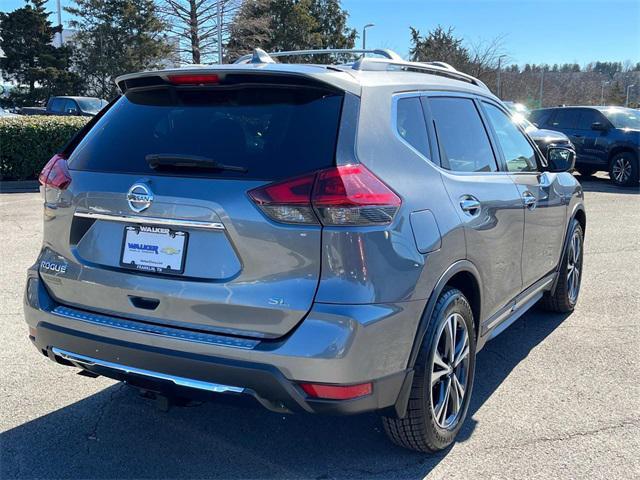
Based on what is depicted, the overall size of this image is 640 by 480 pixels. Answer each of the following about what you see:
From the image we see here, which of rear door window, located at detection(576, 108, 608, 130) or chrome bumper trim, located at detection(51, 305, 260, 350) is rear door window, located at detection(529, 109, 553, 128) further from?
chrome bumper trim, located at detection(51, 305, 260, 350)

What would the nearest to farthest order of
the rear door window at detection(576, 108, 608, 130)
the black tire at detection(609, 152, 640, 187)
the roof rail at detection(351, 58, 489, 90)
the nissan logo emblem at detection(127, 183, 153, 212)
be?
the nissan logo emblem at detection(127, 183, 153, 212) < the roof rail at detection(351, 58, 489, 90) < the black tire at detection(609, 152, 640, 187) < the rear door window at detection(576, 108, 608, 130)

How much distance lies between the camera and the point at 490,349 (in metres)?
4.54

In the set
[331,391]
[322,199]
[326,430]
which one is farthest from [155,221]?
[326,430]

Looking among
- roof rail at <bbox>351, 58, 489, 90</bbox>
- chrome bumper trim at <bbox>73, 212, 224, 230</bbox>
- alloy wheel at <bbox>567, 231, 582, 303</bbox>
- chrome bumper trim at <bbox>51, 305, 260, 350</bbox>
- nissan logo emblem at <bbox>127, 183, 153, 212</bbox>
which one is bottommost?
alloy wheel at <bbox>567, 231, 582, 303</bbox>

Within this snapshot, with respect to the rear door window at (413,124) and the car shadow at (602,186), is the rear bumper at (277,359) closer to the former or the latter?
the rear door window at (413,124)

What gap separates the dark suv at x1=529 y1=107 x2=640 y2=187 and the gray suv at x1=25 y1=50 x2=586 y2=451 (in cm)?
1297

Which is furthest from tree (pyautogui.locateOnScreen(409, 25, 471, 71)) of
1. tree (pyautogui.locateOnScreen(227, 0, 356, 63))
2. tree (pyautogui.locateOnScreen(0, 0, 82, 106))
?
tree (pyautogui.locateOnScreen(0, 0, 82, 106))

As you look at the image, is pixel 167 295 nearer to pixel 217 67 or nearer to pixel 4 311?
pixel 217 67

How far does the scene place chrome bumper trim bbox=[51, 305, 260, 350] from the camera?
247 centimetres

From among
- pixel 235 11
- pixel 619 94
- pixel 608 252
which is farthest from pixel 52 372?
pixel 619 94

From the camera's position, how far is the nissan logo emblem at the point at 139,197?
260 centimetres

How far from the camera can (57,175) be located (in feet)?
9.82

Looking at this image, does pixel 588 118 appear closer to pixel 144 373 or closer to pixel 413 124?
pixel 413 124

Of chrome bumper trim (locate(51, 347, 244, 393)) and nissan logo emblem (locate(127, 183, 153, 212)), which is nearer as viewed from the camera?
chrome bumper trim (locate(51, 347, 244, 393))
